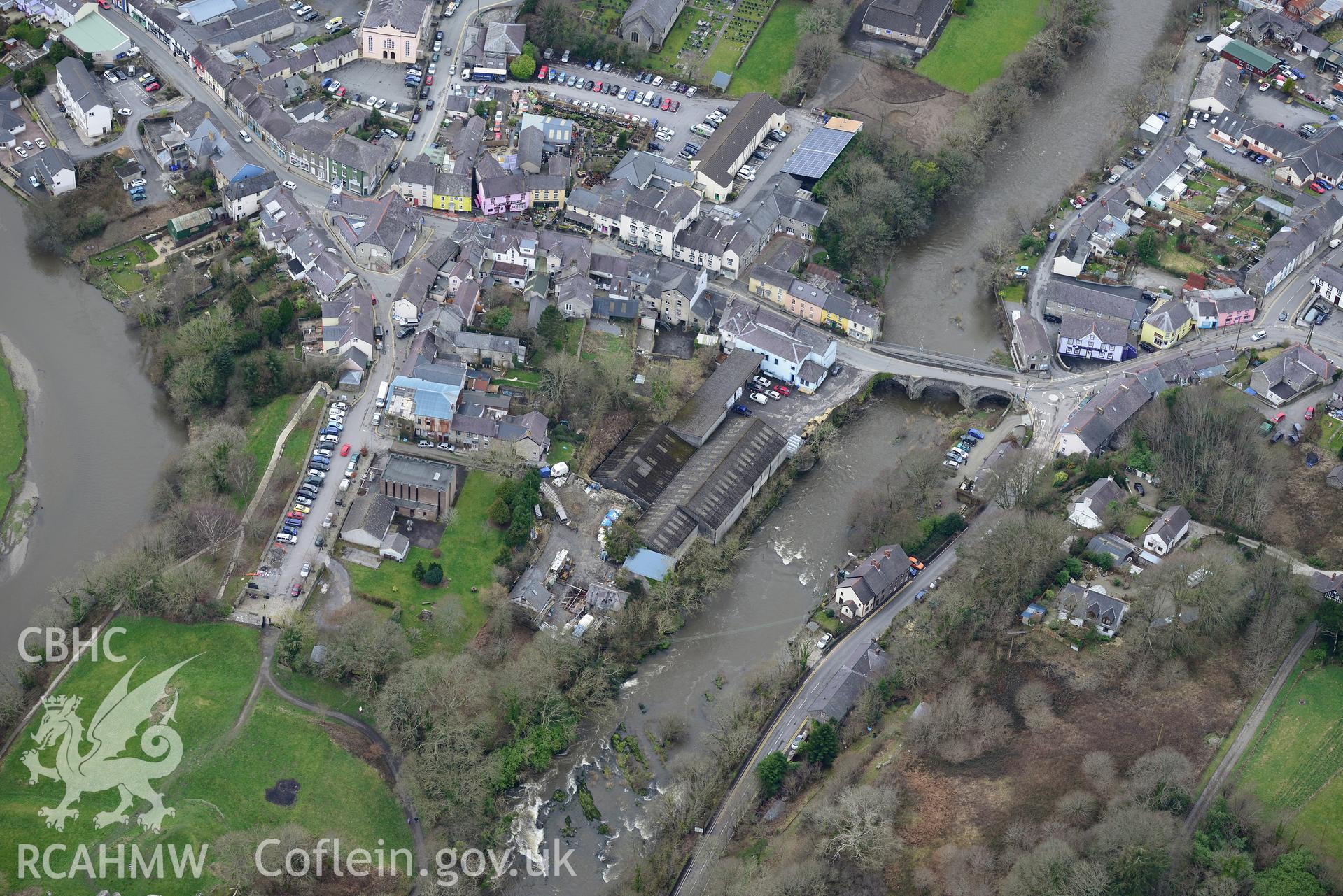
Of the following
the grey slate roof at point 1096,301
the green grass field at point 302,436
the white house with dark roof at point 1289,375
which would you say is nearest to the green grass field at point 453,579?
the green grass field at point 302,436

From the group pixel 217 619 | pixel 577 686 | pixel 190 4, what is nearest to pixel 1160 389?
pixel 577 686

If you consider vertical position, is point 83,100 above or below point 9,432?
above

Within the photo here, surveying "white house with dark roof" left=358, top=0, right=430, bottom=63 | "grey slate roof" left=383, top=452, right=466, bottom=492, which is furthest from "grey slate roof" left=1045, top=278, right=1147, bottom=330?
"white house with dark roof" left=358, top=0, right=430, bottom=63

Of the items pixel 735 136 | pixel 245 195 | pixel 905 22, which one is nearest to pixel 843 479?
pixel 735 136

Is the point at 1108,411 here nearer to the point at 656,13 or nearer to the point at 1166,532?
the point at 1166,532

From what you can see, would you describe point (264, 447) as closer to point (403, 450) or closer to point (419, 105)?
point (403, 450)

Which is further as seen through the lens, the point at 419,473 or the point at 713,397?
the point at 713,397
